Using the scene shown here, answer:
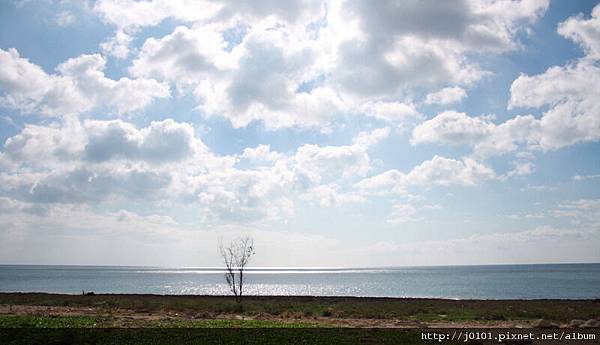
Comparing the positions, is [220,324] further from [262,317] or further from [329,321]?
[329,321]

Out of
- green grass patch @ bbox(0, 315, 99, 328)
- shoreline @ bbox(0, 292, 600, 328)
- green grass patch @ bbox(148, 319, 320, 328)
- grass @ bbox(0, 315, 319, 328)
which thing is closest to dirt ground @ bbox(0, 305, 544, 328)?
shoreline @ bbox(0, 292, 600, 328)

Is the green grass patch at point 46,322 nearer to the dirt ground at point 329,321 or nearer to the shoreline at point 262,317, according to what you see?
the shoreline at point 262,317

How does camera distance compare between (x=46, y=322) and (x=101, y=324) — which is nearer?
(x=46, y=322)

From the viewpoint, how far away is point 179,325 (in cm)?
3161

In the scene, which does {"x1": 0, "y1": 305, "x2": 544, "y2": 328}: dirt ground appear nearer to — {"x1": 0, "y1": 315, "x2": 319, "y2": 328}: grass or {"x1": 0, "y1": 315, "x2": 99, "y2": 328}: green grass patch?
{"x1": 0, "y1": 315, "x2": 319, "y2": 328}: grass

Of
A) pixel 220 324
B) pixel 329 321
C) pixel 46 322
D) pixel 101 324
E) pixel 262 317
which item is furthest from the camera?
pixel 262 317

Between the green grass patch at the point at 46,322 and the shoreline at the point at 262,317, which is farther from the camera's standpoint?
the shoreline at the point at 262,317

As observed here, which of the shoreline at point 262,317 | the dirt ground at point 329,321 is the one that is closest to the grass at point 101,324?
the shoreline at point 262,317

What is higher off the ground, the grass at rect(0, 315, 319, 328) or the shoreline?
the grass at rect(0, 315, 319, 328)

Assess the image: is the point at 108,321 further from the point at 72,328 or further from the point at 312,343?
the point at 312,343

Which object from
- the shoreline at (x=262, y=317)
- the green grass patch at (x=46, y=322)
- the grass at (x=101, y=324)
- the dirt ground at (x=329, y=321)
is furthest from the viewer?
the dirt ground at (x=329, y=321)

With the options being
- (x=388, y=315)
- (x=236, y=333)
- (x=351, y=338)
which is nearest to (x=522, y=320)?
(x=388, y=315)

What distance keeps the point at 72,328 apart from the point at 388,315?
25273 millimetres

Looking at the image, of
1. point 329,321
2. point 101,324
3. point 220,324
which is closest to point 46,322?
point 101,324
